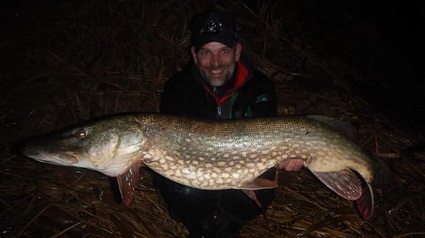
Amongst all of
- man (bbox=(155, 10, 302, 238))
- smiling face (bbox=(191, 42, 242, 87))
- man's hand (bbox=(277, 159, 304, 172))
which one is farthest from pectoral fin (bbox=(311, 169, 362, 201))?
smiling face (bbox=(191, 42, 242, 87))

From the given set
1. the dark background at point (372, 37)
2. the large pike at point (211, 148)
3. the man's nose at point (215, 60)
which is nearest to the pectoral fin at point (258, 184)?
the large pike at point (211, 148)

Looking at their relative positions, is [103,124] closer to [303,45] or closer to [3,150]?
[3,150]

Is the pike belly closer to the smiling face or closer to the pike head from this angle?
the pike head

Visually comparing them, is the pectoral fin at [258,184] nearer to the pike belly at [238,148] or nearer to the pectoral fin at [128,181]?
the pike belly at [238,148]

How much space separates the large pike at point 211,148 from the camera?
1866 millimetres

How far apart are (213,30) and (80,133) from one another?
4.34ft

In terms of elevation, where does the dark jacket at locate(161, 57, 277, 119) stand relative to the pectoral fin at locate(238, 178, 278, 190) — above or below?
above

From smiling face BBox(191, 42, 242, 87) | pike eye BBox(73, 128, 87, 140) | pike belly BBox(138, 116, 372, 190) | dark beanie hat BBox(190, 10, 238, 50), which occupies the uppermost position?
dark beanie hat BBox(190, 10, 238, 50)

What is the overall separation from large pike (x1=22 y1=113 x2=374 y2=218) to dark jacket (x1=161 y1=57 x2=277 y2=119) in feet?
1.68

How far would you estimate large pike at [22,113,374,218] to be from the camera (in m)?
1.87

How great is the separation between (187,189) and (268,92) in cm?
109

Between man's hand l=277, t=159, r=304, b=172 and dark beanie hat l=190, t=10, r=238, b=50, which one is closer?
man's hand l=277, t=159, r=304, b=172

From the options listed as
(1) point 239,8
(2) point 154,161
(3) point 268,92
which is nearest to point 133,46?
(1) point 239,8

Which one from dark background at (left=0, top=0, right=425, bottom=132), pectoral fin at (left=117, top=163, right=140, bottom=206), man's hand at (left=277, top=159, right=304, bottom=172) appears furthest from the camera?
dark background at (left=0, top=0, right=425, bottom=132)
